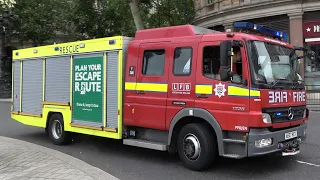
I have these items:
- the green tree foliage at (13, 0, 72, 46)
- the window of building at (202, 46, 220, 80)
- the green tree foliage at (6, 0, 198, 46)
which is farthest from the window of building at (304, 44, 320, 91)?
the green tree foliage at (13, 0, 72, 46)

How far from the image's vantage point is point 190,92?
686 centimetres

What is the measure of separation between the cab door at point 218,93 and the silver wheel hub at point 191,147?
62 centimetres

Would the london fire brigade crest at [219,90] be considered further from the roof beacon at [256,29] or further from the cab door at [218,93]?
the roof beacon at [256,29]

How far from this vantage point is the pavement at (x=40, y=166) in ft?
20.1

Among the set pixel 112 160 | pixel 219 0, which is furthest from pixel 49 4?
pixel 112 160

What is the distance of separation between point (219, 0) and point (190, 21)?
2.85 m

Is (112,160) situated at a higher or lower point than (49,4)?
lower

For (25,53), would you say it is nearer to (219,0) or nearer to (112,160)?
(112,160)

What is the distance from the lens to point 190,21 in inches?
1121

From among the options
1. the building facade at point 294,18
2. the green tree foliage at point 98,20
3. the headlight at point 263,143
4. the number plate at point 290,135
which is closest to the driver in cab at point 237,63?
the headlight at point 263,143

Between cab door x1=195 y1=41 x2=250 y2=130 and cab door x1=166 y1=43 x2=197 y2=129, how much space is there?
142mm

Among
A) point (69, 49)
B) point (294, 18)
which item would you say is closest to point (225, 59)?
point (69, 49)

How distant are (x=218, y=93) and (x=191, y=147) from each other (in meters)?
1.14

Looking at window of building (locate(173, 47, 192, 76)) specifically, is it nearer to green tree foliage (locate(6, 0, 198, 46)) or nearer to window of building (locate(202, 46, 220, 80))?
window of building (locate(202, 46, 220, 80))
